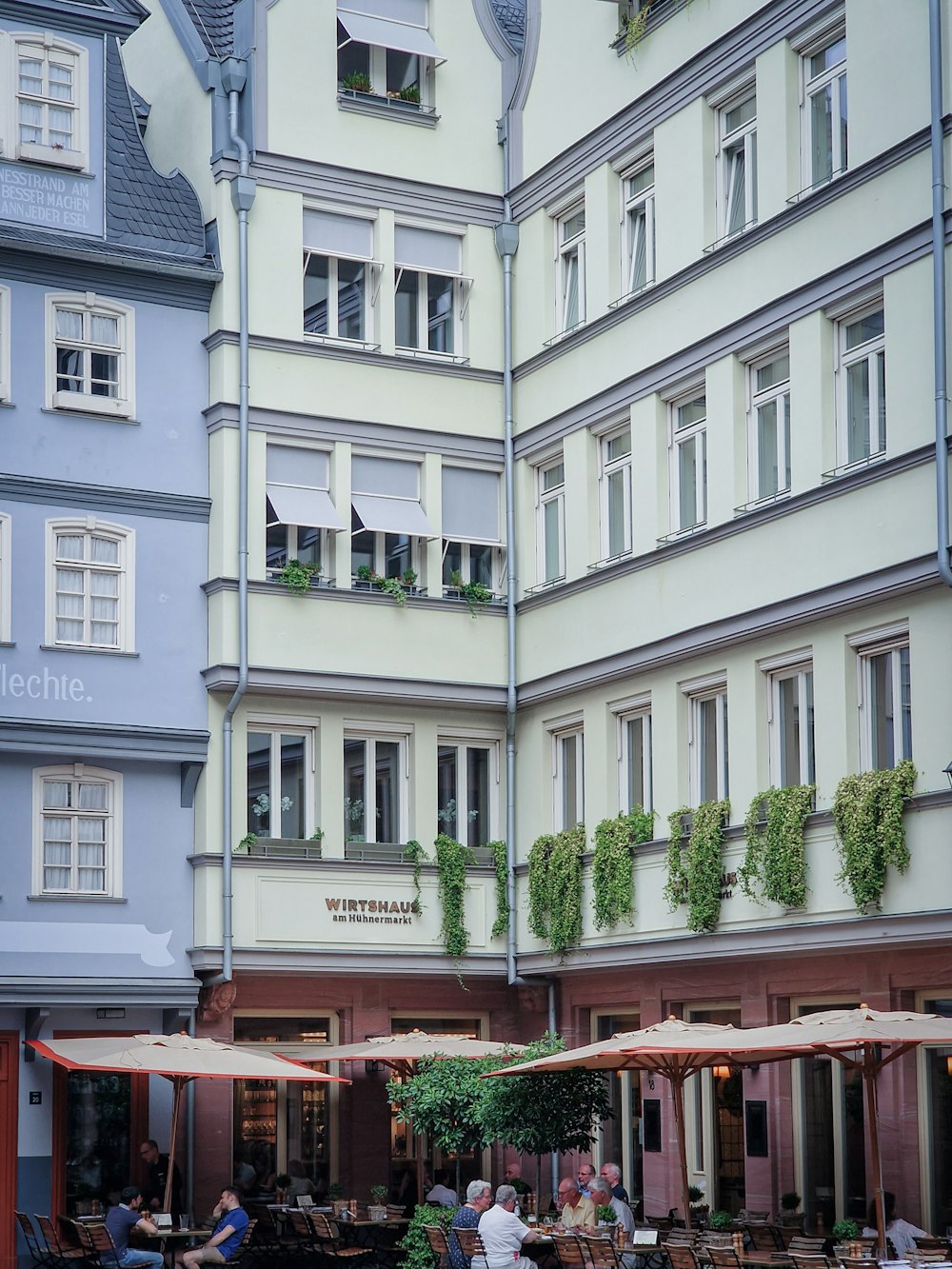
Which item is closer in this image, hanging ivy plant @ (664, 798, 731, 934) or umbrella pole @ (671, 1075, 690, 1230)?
umbrella pole @ (671, 1075, 690, 1230)

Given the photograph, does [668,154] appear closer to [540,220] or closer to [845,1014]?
[540,220]

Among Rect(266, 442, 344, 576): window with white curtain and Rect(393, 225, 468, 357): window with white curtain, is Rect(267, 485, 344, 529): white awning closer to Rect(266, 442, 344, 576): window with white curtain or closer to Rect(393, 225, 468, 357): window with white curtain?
Rect(266, 442, 344, 576): window with white curtain

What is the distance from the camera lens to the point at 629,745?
81.6ft

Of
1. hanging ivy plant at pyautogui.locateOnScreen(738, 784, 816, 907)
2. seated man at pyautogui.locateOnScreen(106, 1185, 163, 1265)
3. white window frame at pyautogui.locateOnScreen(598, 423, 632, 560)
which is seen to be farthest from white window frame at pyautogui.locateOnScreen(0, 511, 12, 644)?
hanging ivy plant at pyautogui.locateOnScreen(738, 784, 816, 907)

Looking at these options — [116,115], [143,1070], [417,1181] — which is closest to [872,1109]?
[143,1070]

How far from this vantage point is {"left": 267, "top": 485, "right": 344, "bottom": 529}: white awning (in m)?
25.5

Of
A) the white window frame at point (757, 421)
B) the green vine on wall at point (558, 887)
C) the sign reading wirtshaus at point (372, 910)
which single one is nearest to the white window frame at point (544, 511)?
the green vine on wall at point (558, 887)

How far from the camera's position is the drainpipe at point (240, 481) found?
24.6 metres

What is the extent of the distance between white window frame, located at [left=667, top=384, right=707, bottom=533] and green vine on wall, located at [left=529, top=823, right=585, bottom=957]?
164 inches

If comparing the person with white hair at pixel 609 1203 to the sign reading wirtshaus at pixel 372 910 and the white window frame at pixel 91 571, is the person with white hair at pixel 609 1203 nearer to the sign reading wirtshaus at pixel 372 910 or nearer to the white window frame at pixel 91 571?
the sign reading wirtshaus at pixel 372 910

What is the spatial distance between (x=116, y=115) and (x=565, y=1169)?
14.7 m

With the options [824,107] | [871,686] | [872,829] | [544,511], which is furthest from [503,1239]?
[824,107]

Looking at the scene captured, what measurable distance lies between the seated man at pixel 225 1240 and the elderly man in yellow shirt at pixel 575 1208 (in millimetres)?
3382

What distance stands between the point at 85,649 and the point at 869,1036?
460 inches
